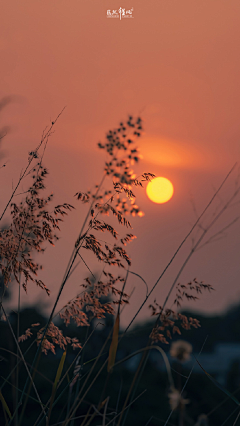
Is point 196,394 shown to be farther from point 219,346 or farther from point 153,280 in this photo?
point 219,346

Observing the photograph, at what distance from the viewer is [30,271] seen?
2.20 meters

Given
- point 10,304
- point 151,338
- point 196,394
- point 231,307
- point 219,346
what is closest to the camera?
point 151,338

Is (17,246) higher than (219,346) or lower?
higher

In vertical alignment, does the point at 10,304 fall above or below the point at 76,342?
above

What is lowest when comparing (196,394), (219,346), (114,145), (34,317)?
(219,346)

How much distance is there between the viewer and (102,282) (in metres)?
2.10

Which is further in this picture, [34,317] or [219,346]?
[219,346]

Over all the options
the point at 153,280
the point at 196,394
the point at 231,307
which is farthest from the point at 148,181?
the point at 231,307

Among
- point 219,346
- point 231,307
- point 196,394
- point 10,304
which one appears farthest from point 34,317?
point 231,307

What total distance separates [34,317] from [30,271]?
17.3m

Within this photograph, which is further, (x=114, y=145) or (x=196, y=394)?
(x=196, y=394)

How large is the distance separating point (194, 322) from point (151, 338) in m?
0.29

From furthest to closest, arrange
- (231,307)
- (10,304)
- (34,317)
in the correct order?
Result: (231,307), (34,317), (10,304)

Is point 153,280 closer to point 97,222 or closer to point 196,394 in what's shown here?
point 97,222
